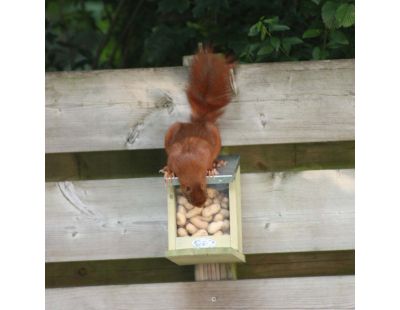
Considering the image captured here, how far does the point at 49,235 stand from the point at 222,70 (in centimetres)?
62

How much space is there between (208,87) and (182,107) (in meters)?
0.12

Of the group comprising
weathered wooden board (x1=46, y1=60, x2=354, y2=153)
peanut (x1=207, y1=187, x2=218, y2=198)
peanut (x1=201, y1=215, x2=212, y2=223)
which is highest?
weathered wooden board (x1=46, y1=60, x2=354, y2=153)

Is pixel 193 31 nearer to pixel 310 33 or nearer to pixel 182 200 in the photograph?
pixel 310 33

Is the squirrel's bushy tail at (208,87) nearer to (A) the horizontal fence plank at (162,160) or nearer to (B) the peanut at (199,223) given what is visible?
(A) the horizontal fence plank at (162,160)

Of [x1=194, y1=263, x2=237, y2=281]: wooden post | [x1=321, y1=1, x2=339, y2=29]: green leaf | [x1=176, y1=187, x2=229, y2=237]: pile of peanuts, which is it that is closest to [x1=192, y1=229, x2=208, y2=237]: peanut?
[x1=176, y1=187, x2=229, y2=237]: pile of peanuts

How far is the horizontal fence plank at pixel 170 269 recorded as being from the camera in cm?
241

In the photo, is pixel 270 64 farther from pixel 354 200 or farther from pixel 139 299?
pixel 139 299

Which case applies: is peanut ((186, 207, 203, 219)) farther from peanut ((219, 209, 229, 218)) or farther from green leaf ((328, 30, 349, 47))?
green leaf ((328, 30, 349, 47))

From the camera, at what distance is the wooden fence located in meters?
2.37

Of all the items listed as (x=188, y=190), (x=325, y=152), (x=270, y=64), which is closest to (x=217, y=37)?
(x=270, y=64)

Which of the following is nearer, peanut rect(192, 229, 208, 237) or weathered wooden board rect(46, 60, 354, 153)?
peanut rect(192, 229, 208, 237)

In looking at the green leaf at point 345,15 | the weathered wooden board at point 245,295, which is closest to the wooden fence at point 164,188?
the weathered wooden board at point 245,295

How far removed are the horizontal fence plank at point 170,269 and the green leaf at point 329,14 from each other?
23.4 inches

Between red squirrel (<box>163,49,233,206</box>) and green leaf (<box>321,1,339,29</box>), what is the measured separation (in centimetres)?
28
